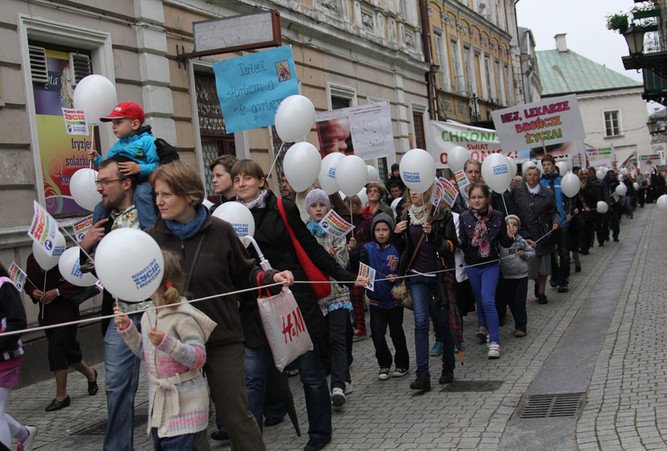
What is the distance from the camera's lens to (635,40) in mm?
16688

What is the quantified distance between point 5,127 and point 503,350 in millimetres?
6023

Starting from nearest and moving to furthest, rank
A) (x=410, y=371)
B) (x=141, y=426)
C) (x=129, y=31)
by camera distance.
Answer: (x=141, y=426)
(x=410, y=371)
(x=129, y=31)

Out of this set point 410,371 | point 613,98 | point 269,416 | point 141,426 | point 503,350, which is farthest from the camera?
point 613,98

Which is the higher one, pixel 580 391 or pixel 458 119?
pixel 458 119

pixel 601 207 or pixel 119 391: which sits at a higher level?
pixel 601 207

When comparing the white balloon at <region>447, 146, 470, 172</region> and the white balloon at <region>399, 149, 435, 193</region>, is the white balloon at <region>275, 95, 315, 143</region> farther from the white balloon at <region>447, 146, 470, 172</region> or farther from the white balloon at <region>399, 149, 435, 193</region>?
the white balloon at <region>447, 146, 470, 172</region>

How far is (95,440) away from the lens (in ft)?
21.5

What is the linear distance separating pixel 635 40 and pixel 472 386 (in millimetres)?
12071

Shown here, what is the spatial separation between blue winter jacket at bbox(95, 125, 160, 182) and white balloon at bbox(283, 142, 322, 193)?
1948 millimetres

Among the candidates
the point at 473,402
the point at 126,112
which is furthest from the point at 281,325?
the point at 473,402

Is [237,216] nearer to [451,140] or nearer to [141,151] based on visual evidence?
[141,151]

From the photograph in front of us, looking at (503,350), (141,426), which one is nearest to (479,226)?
(503,350)

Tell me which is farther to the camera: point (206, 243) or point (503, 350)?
point (503, 350)

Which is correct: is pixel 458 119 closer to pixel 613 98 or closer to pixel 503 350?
pixel 503 350
